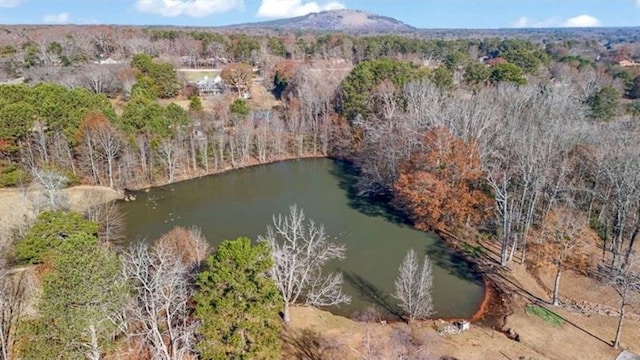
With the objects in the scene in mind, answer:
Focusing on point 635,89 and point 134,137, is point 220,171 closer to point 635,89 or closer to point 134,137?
point 134,137

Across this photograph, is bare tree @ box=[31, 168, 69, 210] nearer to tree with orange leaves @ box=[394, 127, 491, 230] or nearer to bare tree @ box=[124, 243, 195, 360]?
bare tree @ box=[124, 243, 195, 360]

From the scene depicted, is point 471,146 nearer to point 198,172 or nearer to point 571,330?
point 571,330

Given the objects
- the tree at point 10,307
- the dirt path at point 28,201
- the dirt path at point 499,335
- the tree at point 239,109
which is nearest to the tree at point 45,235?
the tree at point 10,307

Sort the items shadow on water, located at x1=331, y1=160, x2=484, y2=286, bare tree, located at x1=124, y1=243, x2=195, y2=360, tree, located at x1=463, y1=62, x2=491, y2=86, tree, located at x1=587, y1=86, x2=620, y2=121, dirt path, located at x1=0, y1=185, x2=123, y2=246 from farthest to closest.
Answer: tree, located at x1=463, y1=62, x2=491, y2=86 < tree, located at x1=587, y1=86, x2=620, y2=121 < dirt path, located at x1=0, y1=185, x2=123, y2=246 < shadow on water, located at x1=331, y1=160, x2=484, y2=286 < bare tree, located at x1=124, y1=243, x2=195, y2=360

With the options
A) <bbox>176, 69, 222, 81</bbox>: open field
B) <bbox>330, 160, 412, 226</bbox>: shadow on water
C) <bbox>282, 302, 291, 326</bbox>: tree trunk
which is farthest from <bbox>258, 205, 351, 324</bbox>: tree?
<bbox>176, 69, 222, 81</bbox>: open field

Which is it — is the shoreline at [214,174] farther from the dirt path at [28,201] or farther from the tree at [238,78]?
the tree at [238,78]
